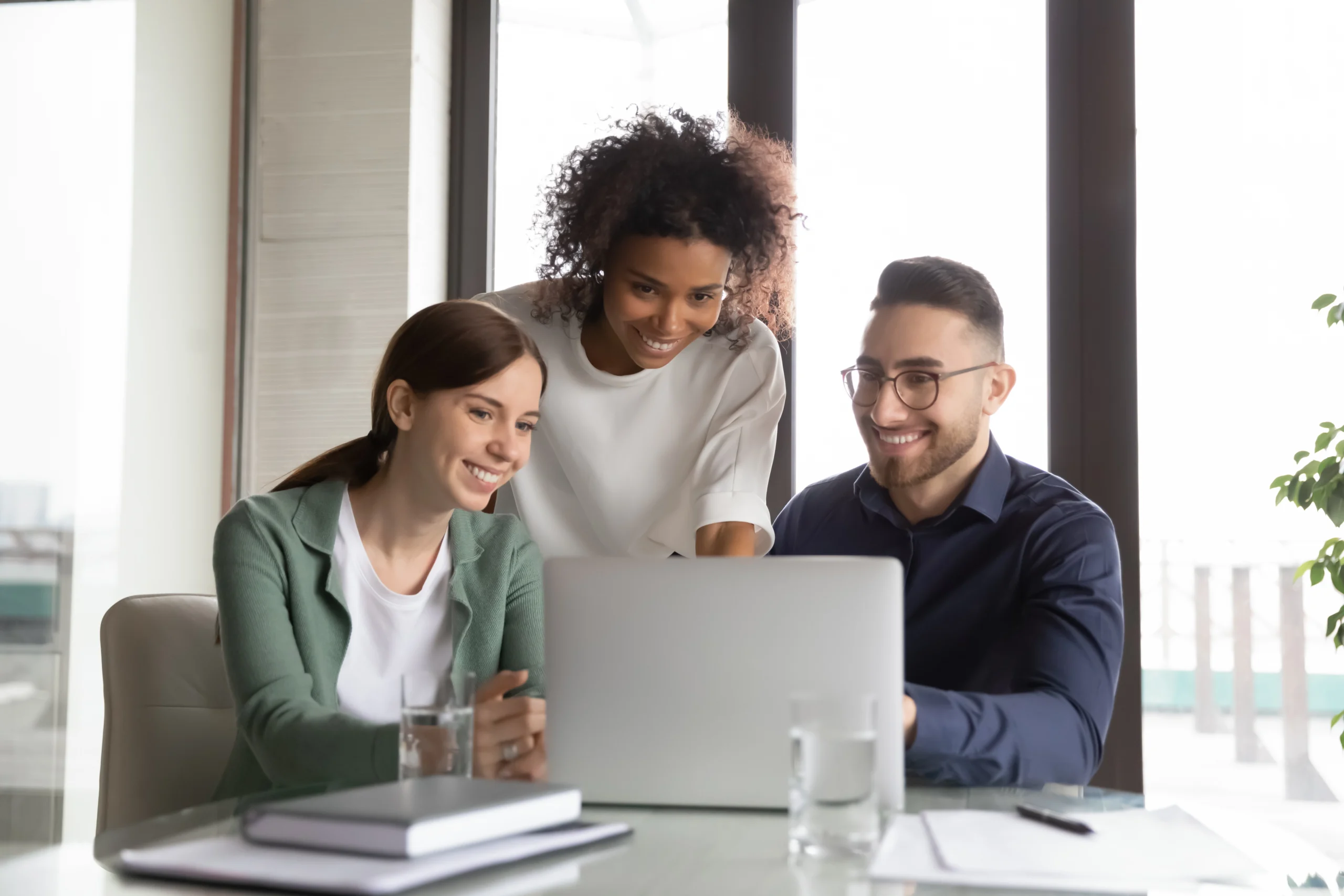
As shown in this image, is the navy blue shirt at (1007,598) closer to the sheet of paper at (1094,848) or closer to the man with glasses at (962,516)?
the man with glasses at (962,516)

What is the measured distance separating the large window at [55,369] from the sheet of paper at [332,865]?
6.01ft

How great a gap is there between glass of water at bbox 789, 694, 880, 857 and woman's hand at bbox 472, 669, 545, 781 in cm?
37

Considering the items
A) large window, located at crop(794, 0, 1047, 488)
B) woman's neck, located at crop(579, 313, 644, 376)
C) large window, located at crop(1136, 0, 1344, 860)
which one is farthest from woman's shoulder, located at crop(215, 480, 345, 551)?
large window, located at crop(1136, 0, 1344, 860)

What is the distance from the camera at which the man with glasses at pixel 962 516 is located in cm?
158

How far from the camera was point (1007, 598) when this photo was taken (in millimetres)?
1712

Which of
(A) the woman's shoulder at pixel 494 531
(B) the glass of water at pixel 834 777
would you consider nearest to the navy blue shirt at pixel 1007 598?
(B) the glass of water at pixel 834 777

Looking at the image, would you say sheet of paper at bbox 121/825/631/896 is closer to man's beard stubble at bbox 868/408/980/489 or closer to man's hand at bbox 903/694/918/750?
man's hand at bbox 903/694/918/750

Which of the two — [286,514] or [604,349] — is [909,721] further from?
[604,349]

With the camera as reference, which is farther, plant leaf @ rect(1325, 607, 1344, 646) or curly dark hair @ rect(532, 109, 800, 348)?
plant leaf @ rect(1325, 607, 1344, 646)

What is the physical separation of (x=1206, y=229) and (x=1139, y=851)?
223 centimetres

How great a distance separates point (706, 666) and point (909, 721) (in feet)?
0.87

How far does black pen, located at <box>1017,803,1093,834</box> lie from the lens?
0.96 meters

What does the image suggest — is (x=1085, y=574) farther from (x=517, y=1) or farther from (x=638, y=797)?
(x=517, y=1)

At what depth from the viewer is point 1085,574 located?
1.62 m
